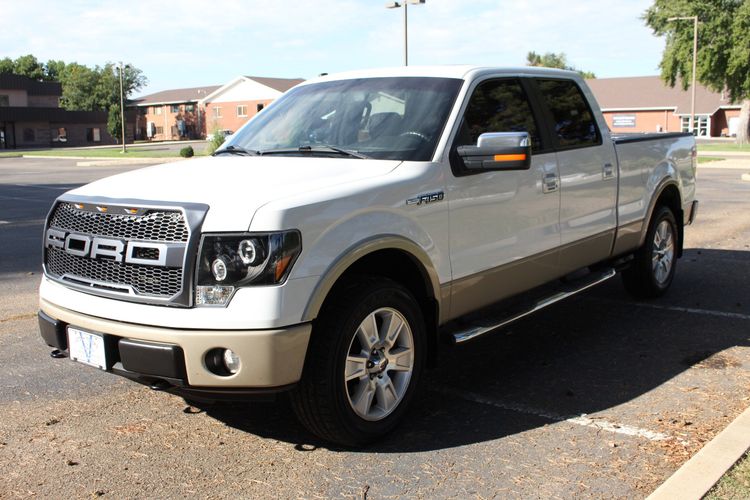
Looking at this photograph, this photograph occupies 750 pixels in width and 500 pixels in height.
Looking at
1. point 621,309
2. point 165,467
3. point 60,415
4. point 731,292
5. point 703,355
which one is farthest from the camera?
point 731,292

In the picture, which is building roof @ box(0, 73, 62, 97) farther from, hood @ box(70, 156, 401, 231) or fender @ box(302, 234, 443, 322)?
fender @ box(302, 234, 443, 322)

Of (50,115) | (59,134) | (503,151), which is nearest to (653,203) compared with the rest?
(503,151)

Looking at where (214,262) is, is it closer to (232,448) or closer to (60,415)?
(232,448)

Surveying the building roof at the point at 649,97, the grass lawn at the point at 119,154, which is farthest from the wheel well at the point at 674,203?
the building roof at the point at 649,97

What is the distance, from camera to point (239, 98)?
9200 cm

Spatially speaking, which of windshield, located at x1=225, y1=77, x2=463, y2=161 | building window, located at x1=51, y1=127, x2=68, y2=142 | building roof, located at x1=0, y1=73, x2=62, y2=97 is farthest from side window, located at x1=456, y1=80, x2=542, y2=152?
building window, located at x1=51, y1=127, x2=68, y2=142

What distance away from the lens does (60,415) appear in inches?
180

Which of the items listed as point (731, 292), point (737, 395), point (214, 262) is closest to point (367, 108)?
point (214, 262)

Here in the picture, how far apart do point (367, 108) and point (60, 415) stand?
2651 mm

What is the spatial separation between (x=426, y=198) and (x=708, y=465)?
196cm

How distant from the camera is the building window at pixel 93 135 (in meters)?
84.8

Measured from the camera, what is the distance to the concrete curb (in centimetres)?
341

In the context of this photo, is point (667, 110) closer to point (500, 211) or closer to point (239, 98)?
point (239, 98)

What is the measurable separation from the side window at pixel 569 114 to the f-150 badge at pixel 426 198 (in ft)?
5.28
